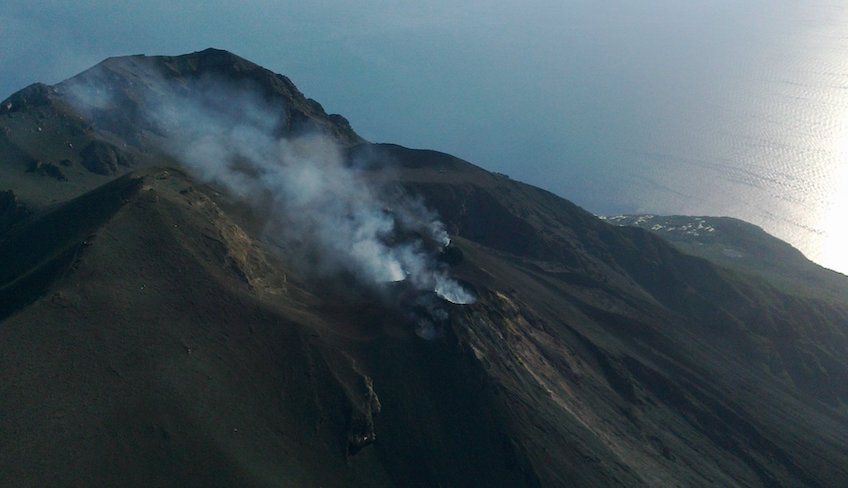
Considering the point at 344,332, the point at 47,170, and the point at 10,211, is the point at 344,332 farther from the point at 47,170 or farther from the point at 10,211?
the point at 47,170

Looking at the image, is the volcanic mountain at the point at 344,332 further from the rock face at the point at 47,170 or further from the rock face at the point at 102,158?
the rock face at the point at 47,170

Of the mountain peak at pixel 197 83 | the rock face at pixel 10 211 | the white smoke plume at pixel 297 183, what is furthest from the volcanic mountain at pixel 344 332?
the mountain peak at pixel 197 83

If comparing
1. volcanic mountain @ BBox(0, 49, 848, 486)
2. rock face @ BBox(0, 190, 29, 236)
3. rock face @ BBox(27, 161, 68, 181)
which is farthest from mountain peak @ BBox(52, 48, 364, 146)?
rock face @ BBox(0, 190, 29, 236)

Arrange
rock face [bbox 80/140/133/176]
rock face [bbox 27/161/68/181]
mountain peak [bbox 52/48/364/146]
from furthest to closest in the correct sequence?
mountain peak [bbox 52/48/364/146]
rock face [bbox 80/140/133/176]
rock face [bbox 27/161/68/181]

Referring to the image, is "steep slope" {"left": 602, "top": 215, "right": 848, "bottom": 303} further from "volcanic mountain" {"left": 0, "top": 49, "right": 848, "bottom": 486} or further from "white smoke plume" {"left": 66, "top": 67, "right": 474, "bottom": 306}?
"white smoke plume" {"left": 66, "top": 67, "right": 474, "bottom": 306}

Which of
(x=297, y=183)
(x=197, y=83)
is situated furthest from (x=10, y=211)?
(x=197, y=83)

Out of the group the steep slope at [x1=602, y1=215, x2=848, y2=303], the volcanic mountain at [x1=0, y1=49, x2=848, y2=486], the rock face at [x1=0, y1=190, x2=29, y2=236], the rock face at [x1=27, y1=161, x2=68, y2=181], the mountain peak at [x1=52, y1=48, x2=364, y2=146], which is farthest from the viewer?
the steep slope at [x1=602, y1=215, x2=848, y2=303]

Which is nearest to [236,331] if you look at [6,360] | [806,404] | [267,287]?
[267,287]
